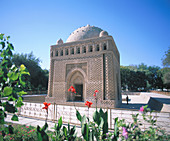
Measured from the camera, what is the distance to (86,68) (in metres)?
11.3

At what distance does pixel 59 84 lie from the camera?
12062 millimetres

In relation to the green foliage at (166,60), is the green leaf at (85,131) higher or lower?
lower

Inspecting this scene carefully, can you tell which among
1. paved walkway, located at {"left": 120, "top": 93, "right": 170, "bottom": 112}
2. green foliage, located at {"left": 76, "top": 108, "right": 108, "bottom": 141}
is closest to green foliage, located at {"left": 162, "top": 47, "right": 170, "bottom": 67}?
paved walkway, located at {"left": 120, "top": 93, "right": 170, "bottom": 112}

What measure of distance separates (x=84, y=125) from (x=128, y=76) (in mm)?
38083

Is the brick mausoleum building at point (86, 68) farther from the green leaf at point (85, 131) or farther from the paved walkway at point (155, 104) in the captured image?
the green leaf at point (85, 131)

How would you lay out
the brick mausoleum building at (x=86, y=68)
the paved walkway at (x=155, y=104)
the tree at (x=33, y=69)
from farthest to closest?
the tree at (x=33, y=69)
the brick mausoleum building at (x=86, y=68)
the paved walkway at (x=155, y=104)

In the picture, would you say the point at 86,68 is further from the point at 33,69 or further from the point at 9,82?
the point at 33,69

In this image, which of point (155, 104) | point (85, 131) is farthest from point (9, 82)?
point (155, 104)

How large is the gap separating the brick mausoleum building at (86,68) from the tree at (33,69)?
12.2m

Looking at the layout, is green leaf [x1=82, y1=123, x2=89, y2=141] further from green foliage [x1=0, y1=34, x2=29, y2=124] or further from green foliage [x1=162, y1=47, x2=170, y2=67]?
green foliage [x1=162, y1=47, x2=170, y2=67]

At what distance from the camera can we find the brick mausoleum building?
1012 centimetres

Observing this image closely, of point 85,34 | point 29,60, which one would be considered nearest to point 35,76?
point 29,60

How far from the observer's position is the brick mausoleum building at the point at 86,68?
10.1 m

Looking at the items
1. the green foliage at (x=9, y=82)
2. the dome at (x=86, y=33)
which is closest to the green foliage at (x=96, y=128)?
the green foliage at (x=9, y=82)
